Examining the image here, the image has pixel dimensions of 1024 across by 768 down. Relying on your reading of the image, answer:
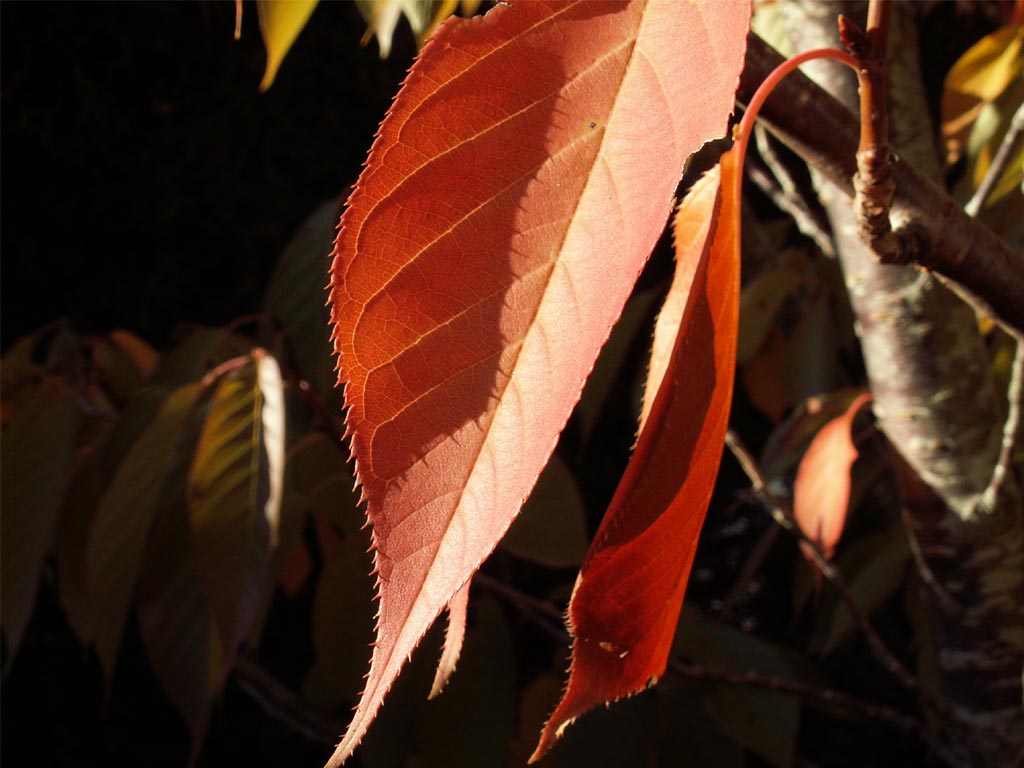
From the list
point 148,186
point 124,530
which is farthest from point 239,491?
point 148,186

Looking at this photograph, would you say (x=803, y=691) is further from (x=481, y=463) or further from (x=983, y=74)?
(x=481, y=463)

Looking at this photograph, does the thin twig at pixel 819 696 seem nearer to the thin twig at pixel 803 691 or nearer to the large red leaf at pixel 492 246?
the thin twig at pixel 803 691

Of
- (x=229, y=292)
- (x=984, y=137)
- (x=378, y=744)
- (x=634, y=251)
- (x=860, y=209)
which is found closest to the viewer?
(x=634, y=251)

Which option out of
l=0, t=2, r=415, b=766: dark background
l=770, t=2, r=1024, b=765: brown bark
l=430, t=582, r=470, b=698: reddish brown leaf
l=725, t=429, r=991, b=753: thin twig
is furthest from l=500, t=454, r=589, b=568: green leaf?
l=0, t=2, r=415, b=766: dark background

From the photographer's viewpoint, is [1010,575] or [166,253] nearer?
[1010,575]

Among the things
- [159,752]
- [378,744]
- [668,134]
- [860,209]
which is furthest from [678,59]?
[159,752]

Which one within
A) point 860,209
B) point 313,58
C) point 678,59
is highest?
point 678,59

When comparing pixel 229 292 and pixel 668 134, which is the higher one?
pixel 668 134

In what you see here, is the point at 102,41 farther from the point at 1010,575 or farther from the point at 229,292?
the point at 1010,575
